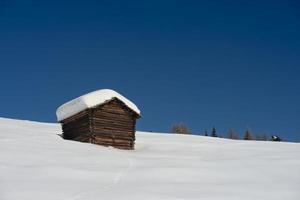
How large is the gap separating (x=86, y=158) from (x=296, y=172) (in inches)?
307

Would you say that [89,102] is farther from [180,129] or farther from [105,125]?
[180,129]

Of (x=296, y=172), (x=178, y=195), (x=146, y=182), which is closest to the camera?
(x=178, y=195)

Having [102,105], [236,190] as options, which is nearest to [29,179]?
[236,190]

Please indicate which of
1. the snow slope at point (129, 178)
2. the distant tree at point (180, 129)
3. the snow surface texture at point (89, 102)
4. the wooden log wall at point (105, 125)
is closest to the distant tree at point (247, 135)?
the distant tree at point (180, 129)

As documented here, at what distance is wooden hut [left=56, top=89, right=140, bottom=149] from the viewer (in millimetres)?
26234

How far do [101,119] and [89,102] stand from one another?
1.28 m

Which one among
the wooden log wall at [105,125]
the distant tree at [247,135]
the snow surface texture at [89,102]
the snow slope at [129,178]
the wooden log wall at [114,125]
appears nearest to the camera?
the snow slope at [129,178]

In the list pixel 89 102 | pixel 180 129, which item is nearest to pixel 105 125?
pixel 89 102

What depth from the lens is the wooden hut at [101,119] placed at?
26.2 m

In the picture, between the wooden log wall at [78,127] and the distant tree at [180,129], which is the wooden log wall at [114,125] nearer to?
the wooden log wall at [78,127]

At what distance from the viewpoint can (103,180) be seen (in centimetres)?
1342

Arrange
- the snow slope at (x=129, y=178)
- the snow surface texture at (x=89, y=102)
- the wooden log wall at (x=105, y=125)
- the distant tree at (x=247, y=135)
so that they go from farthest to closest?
Answer: the distant tree at (x=247, y=135) → the snow surface texture at (x=89, y=102) → the wooden log wall at (x=105, y=125) → the snow slope at (x=129, y=178)

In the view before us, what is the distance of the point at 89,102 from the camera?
26266 mm

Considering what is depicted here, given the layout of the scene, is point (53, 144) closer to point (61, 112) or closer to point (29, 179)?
point (61, 112)
